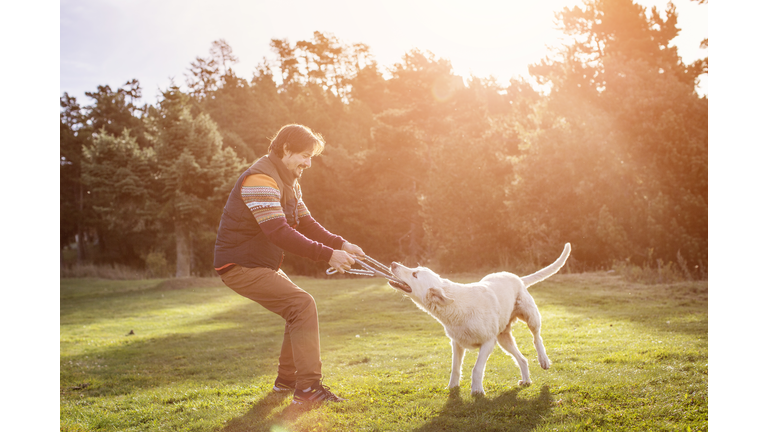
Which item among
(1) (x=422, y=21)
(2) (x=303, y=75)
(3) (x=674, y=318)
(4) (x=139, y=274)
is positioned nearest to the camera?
(3) (x=674, y=318)

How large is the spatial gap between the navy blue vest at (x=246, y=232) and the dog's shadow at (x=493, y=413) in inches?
77.8

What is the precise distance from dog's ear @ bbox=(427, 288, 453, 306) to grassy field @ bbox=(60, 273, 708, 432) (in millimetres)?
884

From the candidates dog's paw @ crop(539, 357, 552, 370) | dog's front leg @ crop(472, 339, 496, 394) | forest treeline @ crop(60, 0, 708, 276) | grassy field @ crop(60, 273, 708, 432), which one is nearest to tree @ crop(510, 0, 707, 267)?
forest treeline @ crop(60, 0, 708, 276)

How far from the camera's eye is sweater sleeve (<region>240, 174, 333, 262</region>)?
4.32 metres

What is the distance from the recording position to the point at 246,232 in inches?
180

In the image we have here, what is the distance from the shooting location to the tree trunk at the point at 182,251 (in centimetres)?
2908

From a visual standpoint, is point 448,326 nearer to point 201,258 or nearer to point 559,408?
point 559,408

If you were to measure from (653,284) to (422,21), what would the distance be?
10140 millimetres

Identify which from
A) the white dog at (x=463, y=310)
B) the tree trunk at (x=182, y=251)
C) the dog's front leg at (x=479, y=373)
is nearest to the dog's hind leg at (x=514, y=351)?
the white dog at (x=463, y=310)

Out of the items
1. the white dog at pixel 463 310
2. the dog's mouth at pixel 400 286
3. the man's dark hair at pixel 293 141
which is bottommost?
the white dog at pixel 463 310

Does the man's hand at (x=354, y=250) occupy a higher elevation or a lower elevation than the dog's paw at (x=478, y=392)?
higher

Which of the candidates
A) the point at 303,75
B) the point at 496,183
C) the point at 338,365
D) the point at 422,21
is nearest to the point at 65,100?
the point at 303,75

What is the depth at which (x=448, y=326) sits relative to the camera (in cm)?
513

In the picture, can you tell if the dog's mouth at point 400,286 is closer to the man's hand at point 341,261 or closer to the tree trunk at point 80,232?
the man's hand at point 341,261
